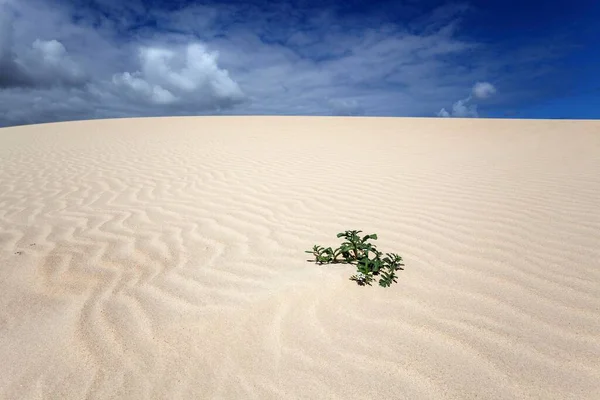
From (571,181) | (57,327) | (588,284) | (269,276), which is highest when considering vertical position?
(571,181)

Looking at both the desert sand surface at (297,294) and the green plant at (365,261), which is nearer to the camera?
the desert sand surface at (297,294)

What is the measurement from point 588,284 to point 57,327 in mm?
3586

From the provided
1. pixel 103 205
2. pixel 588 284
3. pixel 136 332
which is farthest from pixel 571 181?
pixel 103 205

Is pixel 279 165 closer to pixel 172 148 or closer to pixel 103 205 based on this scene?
pixel 103 205

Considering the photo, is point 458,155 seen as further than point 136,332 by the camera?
Yes

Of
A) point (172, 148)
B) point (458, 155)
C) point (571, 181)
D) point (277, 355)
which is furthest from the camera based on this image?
point (172, 148)

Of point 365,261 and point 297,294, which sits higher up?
point 365,261

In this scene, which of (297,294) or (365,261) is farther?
(365,261)

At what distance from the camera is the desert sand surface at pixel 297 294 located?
1.63m

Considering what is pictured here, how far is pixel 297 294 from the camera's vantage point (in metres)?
2.26

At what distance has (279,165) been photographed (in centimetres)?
764

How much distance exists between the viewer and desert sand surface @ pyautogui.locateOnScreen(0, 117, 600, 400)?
1.63 m

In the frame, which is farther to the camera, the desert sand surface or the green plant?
the green plant

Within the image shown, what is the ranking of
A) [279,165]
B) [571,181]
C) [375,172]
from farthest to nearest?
[279,165] < [375,172] < [571,181]
